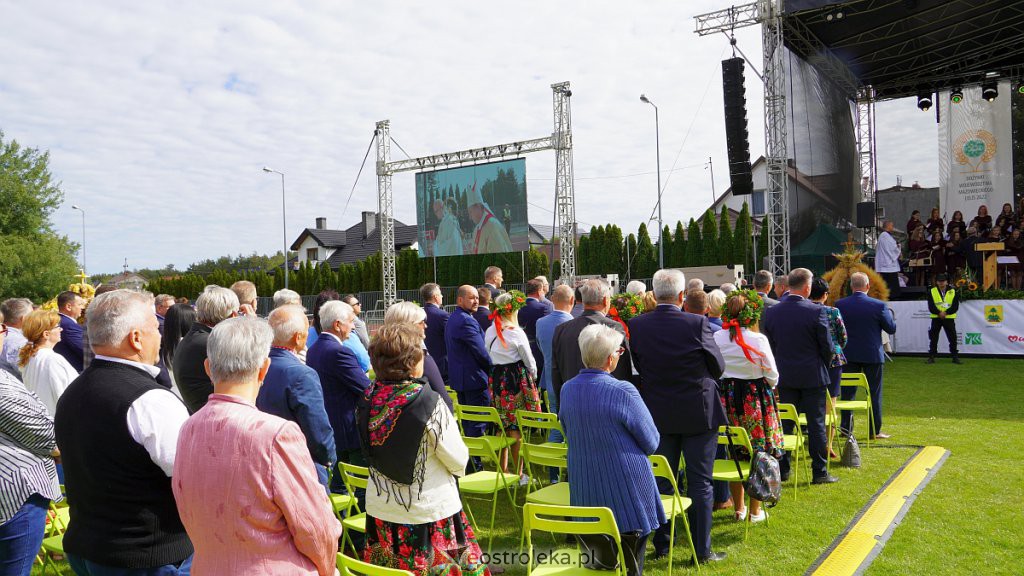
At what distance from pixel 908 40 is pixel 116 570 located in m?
18.8

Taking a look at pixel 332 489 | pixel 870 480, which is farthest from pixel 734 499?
pixel 332 489

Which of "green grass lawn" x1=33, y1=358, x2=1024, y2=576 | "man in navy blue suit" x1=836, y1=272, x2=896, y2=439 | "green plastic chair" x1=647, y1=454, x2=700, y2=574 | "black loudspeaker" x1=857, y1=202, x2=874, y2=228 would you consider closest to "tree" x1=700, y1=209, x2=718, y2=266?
"black loudspeaker" x1=857, y1=202, x2=874, y2=228

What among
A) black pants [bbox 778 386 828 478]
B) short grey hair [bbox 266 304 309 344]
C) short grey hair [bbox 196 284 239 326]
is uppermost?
short grey hair [bbox 196 284 239 326]

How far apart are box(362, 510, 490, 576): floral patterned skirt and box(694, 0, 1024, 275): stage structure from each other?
44.7ft

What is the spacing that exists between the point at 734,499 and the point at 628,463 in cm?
217

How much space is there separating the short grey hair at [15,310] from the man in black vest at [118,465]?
4.21m

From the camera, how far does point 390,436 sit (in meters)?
2.71

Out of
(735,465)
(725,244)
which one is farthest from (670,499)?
(725,244)

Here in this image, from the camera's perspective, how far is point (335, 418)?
13.5 feet

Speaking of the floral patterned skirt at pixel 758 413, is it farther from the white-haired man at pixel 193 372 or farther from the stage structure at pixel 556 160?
the stage structure at pixel 556 160

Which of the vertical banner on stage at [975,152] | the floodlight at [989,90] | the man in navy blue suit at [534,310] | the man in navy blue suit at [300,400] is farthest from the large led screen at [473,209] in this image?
the man in navy blue suit at [300,400]

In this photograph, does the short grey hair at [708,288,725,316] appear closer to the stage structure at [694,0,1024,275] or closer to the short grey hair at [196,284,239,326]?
the short grey hair at [196,284,239,326]

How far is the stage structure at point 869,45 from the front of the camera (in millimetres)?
14211

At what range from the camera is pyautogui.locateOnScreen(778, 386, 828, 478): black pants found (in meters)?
5.74
